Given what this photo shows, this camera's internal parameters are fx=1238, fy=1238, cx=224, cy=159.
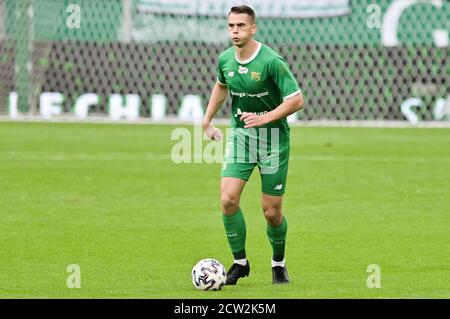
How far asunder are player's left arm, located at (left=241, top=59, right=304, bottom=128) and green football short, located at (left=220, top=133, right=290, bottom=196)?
1.16ft

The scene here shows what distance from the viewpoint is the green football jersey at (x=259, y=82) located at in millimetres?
9281

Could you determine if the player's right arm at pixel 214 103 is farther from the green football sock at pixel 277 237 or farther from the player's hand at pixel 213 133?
the green football sock at pixel 277 237

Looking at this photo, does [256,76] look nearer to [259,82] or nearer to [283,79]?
[259,82]

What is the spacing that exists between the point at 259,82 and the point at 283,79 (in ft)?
0.65

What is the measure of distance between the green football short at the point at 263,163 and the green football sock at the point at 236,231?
30 cm

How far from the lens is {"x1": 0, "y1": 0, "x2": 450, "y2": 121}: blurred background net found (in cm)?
2517

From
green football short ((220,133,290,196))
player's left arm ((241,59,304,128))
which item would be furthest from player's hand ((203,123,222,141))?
player's left arm ((241,59,304,128))

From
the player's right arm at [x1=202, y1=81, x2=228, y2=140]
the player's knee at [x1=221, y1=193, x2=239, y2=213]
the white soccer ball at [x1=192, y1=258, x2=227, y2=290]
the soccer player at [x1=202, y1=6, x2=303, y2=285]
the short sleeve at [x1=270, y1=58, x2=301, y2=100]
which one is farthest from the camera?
the player's right arm at [x1=202, y1=81, x2=228, y2=140]

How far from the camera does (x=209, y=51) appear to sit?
84.5ft

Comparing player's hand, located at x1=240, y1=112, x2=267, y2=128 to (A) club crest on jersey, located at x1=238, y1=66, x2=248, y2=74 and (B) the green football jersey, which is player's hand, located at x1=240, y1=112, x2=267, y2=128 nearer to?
(B) the green football jersey

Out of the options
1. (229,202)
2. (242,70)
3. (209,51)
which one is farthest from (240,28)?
(209,51)

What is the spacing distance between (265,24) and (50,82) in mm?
4735

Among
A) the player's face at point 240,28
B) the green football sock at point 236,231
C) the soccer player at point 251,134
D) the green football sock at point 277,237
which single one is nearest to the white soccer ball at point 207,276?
the soccer player at point 251,134
